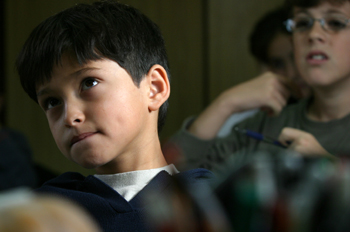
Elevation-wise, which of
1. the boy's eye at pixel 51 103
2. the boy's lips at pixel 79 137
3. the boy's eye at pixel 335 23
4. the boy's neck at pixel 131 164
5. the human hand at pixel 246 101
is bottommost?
the human hand at pixel 246 101

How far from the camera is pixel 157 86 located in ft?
2.45

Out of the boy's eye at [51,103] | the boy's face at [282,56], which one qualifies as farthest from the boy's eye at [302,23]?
the boy's eye at [51,103]

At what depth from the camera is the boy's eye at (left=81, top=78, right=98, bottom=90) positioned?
0.63m

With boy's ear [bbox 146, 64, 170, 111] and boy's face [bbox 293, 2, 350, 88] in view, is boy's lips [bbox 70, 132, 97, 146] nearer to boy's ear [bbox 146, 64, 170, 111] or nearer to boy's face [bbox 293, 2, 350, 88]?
boy's ear [bbox 146, 64, 170, 111]

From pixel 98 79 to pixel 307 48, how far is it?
2.21 feet

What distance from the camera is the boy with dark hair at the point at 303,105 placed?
1.02 metres

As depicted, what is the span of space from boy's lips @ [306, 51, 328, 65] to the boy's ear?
50 cm

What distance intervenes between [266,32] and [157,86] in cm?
94

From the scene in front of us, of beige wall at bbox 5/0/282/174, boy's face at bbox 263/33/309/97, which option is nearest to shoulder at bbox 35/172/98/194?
boy's face at bbox 263/33/309/97

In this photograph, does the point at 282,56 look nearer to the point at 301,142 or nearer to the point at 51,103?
the point at 301,142

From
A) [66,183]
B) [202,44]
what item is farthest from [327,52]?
[202,44]

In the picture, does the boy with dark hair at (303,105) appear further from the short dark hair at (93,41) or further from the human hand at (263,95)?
the short dark hair at (93,41)

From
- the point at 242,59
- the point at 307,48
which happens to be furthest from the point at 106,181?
the point at 242,59

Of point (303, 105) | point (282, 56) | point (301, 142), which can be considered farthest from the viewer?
point (282, 56)
